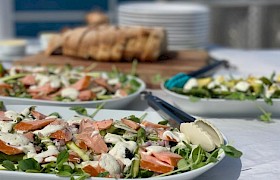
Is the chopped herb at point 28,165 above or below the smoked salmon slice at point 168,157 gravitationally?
above

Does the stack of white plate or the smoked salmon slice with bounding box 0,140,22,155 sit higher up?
the smoked salmon slice with bounding box 0,140,22,155

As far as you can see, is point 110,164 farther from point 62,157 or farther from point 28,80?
point 28,80

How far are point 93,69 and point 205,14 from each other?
2.23 feet

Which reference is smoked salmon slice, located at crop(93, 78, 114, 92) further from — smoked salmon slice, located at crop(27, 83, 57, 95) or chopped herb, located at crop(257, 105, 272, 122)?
chopped herb, located at crop(257, 105, 272, 122)

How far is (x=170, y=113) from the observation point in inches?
41.7

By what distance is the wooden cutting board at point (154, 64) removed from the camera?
1.67 m

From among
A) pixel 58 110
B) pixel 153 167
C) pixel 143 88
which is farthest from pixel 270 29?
pixel 153 167

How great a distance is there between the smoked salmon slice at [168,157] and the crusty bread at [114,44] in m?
1.02

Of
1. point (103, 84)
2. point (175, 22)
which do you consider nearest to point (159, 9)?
point (175, 22)

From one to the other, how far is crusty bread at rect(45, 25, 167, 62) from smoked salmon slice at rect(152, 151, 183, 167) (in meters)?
1.02

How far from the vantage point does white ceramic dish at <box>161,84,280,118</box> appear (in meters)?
1.22

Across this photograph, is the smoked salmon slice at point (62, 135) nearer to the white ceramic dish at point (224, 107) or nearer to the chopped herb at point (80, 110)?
the chopped herb at point (80, 110)

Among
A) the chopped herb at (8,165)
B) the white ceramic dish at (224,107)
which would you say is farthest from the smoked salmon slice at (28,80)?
the chopped herb at (8,165)

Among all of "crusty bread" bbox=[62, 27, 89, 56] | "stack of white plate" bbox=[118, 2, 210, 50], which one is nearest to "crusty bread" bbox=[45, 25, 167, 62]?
"crusty bread" bbox=[62, 27, 89, 56]
